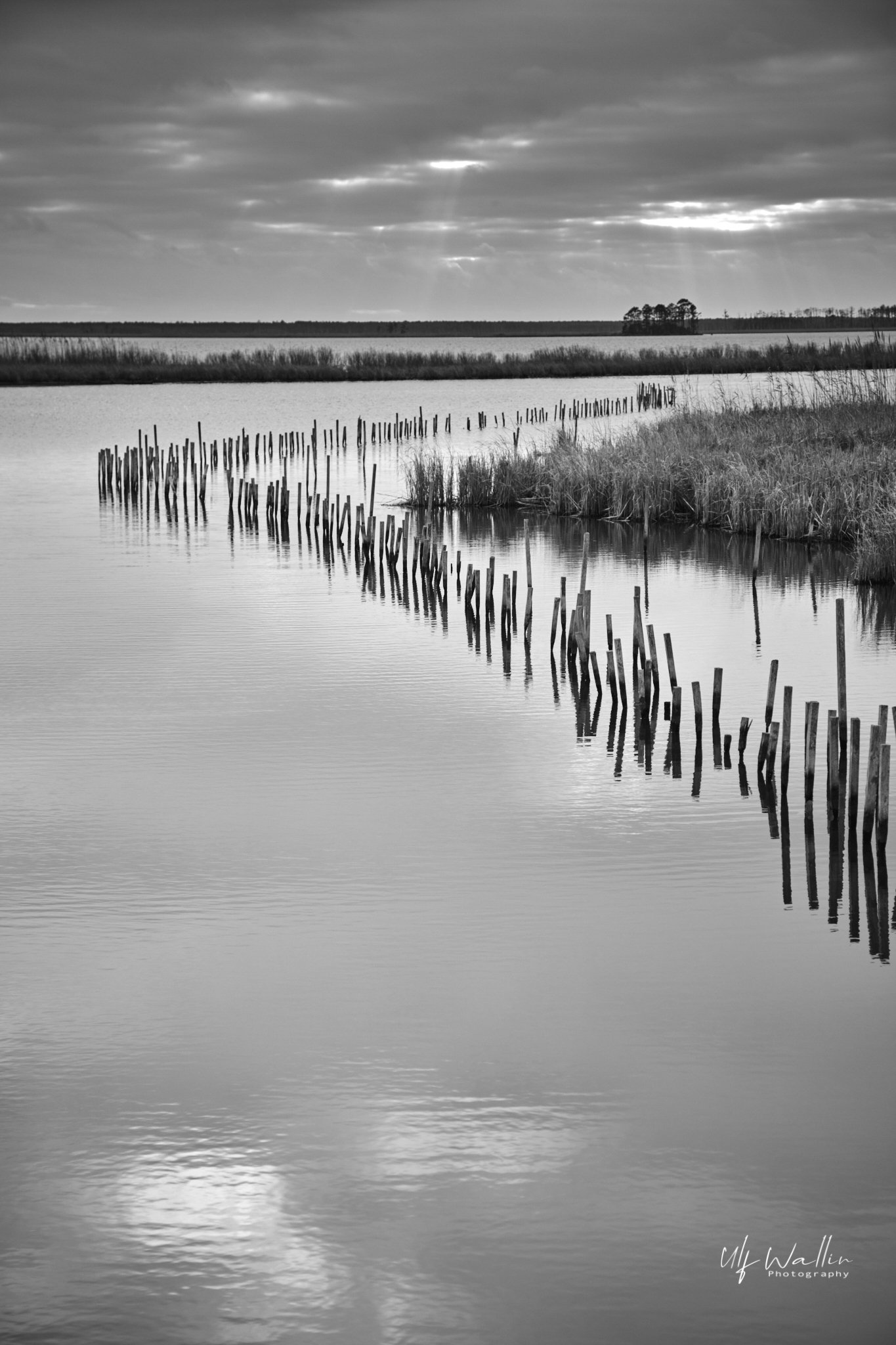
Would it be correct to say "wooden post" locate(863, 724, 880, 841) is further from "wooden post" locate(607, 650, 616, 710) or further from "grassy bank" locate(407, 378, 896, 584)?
"grassy bank" locate(407, 378, 896, 584)

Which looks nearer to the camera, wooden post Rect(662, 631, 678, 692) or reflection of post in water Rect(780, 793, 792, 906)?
reflection of post in water Rect(780, 793, 792, 906)

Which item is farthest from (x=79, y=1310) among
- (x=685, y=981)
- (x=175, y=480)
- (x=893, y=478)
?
(x=175, y=480)

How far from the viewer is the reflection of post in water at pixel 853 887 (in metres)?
8.10

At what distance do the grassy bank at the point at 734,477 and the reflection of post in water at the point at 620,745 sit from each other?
813cm

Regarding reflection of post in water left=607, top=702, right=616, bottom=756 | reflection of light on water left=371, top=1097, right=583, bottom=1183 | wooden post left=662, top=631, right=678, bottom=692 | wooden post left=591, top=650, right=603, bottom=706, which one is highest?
wooden post left=662, top=631, right=678, bottom=692

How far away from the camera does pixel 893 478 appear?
21.0 m

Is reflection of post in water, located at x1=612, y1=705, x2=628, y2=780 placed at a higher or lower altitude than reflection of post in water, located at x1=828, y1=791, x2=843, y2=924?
higher

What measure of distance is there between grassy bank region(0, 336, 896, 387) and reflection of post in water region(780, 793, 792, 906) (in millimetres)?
55005

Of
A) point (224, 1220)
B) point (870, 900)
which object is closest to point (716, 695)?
point (870, 900)

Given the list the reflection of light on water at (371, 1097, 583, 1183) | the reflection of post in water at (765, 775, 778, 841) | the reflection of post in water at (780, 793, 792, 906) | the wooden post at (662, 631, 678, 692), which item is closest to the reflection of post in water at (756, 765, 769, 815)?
the reflection of post in water at (765, 775, 778, 841)

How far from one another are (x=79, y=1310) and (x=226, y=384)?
262ft

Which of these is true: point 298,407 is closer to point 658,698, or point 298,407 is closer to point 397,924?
point 658,698

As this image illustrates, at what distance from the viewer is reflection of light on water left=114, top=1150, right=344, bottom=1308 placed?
17.0 ft

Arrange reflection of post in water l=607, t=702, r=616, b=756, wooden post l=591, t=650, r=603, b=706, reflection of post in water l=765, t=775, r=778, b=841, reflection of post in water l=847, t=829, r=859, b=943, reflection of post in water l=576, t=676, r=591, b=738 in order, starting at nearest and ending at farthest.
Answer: reflection of post in water l=847, t=829, r=859, b=943 < reflection of post in water l=765, t=775, r=778, b=841 < reflection of post in water l=607, t=702, r=616, b=756 < reflection of post in water l=576, t=676, r=591, b=738 < wooden post l=591, t=650, r=603, b=706
